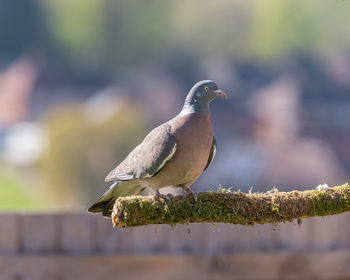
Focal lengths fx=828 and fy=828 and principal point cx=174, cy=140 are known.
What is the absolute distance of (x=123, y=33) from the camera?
110188 mm

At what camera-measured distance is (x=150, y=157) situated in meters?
5.53

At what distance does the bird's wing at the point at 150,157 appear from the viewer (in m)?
5.46

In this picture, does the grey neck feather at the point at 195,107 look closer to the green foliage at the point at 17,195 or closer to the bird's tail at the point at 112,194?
the bird's tail at the point at 112,194

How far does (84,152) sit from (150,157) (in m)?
48.7

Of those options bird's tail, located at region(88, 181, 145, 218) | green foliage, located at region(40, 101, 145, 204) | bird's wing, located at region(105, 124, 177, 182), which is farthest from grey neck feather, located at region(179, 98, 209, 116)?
green foliage, located at region(40, 101, 145, 204)

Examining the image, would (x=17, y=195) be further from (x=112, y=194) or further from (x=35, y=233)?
(x=112, y=194)

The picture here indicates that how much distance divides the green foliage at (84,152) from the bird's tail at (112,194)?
45.0 m

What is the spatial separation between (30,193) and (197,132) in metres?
66.5

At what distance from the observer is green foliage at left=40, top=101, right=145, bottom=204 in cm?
5272

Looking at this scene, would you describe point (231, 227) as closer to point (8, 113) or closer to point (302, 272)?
point (302, 272)

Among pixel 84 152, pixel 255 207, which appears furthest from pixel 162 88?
pixel 255 207

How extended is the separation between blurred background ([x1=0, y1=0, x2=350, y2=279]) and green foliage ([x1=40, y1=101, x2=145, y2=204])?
9 centimetres

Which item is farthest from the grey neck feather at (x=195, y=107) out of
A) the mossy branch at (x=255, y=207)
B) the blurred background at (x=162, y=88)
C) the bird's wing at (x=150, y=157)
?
→ the blurred background at (x=162, y=88)

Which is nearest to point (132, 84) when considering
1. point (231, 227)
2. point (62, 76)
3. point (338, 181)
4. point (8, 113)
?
point (62, 76)
